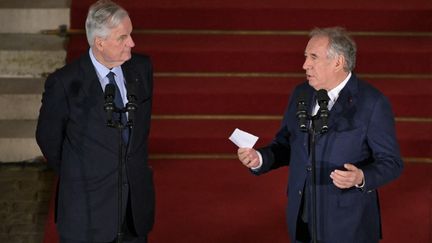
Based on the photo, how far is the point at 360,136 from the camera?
3529mm

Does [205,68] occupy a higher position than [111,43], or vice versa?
[111,43]

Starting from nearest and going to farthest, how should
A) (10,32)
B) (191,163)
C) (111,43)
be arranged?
(111,43) < (191,163) < (10,32)

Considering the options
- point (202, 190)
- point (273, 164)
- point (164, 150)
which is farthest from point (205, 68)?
point (273, 164)

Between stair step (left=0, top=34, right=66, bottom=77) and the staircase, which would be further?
stair step (left=0, top=34, right=66, bottom=77)

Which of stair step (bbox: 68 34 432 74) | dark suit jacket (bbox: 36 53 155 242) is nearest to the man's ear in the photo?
dark suit jacket (bbox: 36 53 155 242)

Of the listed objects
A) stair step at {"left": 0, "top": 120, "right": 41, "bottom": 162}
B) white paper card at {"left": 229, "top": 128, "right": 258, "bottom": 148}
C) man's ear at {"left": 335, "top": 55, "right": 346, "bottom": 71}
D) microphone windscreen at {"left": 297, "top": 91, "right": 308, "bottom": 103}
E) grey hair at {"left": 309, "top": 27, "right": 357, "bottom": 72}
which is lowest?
stair step at {"left": 0, "top": 120, "right": 41, "bottom": 162}

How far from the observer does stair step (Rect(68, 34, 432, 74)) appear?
6590 millimetres

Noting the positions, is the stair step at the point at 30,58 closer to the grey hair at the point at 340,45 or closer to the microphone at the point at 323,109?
the grey hair at the point at 340,45

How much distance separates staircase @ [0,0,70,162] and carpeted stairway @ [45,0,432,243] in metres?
0.22

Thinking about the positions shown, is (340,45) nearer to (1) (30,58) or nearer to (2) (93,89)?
(2) (93,89)

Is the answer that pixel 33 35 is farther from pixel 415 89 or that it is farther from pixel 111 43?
pixel 111 43

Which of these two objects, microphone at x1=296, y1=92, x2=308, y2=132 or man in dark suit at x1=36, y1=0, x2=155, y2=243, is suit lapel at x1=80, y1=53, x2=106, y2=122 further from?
microphone at x1=296, y1=92, x2=308, y2=132

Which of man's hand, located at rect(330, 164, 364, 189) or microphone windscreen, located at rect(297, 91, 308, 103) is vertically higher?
microphone windscreen, located at rect(297, 91, 308, 103)

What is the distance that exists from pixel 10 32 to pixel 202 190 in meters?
2.46
